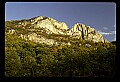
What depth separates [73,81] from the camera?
2.67 m

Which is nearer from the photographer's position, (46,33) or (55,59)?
(46,33)

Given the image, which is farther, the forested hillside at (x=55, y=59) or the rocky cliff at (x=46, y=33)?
the rocky cliff at (x=46, y=33)

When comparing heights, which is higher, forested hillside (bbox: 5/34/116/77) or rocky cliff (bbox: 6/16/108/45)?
rocky cliff (bbox: 6/16/108/45)

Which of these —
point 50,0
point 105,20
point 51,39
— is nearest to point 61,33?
point 51,39

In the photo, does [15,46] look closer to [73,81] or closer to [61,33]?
[61,33]

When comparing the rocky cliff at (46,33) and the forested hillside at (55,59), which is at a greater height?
the rocky cliff at (46,33)

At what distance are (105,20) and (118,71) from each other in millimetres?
20115

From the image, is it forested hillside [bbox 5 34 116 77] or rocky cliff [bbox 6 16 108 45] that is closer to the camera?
forested hillside [bbox 5 34 116 77]

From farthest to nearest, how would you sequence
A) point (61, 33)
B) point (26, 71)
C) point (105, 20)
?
1. point (105, 20)
2. point (61, 33)
3. point (26, 71)

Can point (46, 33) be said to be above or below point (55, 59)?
above

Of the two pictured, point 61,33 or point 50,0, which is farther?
point 61,33
